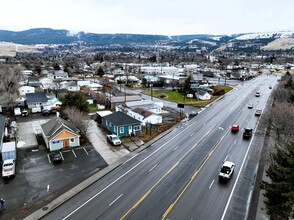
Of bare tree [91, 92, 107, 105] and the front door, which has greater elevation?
bare tree [91, 92, 107, 105]

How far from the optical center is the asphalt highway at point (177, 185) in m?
19.3

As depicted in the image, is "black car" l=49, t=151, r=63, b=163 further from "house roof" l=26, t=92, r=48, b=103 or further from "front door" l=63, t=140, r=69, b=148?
"house roof" l=26, t=92, r=48, b=103

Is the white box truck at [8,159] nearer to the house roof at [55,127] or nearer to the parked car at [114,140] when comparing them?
the house roof at [55,127]

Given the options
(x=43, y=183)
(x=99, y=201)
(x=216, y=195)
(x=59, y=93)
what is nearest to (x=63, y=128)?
(x=43, y=183)

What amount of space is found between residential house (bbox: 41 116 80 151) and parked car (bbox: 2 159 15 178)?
6.26m

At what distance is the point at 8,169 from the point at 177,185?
18.1 metres

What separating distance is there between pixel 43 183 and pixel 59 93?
51.1 meters

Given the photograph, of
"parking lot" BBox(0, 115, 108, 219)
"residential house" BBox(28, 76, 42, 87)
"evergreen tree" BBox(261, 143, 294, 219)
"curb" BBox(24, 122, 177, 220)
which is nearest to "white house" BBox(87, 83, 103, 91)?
"residential house" BBox(28, 76, 42, 87)

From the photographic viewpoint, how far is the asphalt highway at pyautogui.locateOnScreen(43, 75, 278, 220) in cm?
1928

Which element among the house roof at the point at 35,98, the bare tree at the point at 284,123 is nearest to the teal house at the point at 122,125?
the bare tree at the point at 284,123

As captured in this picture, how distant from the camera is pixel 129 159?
2944 centimetres

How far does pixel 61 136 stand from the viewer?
108 feet

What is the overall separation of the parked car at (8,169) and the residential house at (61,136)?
20.5 ft

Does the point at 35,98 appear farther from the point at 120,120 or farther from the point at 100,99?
the point at 120,120
